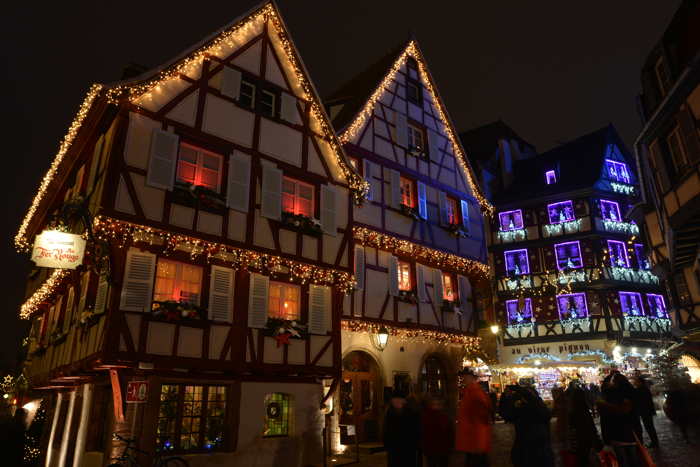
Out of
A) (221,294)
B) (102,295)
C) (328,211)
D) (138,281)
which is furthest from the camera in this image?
(328,211)

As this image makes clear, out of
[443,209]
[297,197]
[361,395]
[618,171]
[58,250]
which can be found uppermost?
[618,171]

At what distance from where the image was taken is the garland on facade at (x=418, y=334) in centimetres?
1622

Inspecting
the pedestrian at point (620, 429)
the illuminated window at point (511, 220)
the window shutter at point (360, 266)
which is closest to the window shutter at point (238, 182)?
the window shutter at point (360, 266)

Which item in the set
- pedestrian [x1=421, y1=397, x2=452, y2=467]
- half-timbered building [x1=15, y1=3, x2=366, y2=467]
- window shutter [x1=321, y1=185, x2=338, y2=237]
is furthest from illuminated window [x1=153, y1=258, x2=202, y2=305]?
pedestrian [x1=421, y1=397, x2=452, y2=467]

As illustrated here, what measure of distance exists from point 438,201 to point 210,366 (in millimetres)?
11313

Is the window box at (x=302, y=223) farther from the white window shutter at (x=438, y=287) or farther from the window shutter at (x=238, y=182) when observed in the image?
the white window shutter at (x=438, y=287)

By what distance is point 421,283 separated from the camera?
18.6 metres

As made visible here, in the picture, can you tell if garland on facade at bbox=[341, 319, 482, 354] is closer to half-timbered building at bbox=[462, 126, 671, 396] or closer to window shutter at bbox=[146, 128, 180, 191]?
window shutter at bbox=[146, 128, 180, 191]

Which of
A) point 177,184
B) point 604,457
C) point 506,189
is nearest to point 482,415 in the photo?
point 604,457

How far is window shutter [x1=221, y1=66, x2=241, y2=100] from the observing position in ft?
45.9

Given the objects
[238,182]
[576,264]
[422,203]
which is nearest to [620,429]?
[238,182]

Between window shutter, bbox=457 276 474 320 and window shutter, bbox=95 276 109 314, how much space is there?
42.5ft

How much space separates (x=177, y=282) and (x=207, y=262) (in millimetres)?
847

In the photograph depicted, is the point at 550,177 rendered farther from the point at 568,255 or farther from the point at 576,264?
the point at 576,264
